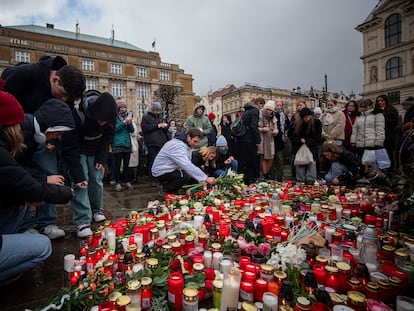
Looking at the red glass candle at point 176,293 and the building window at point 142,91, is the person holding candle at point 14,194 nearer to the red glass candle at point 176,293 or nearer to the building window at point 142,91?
the red glass candle at point 176,293

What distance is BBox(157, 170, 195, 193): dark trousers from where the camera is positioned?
3846 millimetres

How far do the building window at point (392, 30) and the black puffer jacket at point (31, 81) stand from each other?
A: 30562 millimetres

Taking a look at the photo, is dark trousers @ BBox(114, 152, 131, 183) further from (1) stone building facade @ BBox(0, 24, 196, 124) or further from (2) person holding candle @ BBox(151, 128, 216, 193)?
(1) stone building facade @ BBox(0, 24, 196, 124)

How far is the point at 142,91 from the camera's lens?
40.8 meters

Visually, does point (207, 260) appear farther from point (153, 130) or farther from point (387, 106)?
point (387, 106)

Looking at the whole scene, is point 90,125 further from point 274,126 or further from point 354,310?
point 274,126

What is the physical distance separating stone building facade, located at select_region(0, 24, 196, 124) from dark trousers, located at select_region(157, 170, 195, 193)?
2851cm

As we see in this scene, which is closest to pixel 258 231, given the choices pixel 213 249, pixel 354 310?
pixel 213 249

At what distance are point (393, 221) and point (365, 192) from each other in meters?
1.01

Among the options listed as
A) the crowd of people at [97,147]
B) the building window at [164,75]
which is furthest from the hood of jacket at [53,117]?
the building window at [164,75]

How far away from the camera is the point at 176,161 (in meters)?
3.72

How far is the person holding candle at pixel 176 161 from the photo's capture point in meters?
3.70

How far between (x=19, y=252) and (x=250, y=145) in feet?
14.5

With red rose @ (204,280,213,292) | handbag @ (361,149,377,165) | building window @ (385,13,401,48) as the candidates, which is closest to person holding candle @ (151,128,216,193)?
red rose @ (204,280,213,292)
